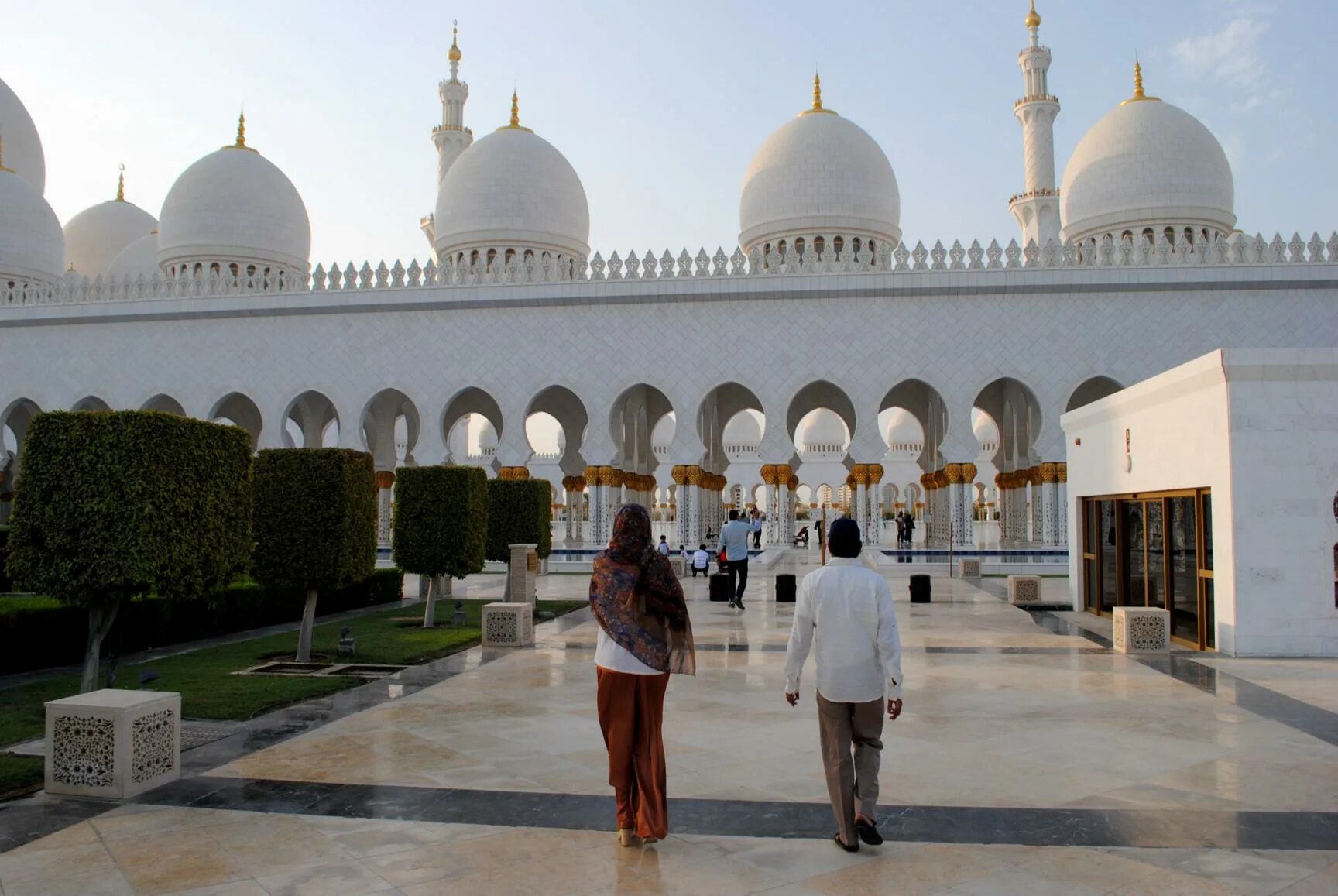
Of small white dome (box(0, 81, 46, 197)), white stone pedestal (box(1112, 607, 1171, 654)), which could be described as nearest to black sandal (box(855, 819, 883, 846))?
Result: white stone pedestal (box(1112, 607, 1171, 654))

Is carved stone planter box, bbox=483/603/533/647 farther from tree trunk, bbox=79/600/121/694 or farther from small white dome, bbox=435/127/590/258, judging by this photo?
small white dome, bbox=435/127/590/258

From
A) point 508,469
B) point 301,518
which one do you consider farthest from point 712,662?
point 508,469

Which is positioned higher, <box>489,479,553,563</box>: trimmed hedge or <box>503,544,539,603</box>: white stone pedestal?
<box>489,479,553,563</box>: trimmed hedge

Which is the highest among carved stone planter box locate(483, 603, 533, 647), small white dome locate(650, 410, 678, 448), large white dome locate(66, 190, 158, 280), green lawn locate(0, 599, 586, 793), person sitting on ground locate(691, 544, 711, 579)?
large white dome locate(66, 190, 158, 280)

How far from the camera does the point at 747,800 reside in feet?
12.8

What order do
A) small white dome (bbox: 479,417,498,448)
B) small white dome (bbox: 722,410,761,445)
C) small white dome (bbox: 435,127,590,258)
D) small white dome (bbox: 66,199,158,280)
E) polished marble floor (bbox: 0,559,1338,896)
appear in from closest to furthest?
polished marble floor (bbox: 0,559,1338,896), small white dome (bbox: 435,127,590,258), small white dome (bbox: 66,199,158,280), small white dome (bbox: 722,410,761,445), small white dome (bbox: 479,417,498,448)

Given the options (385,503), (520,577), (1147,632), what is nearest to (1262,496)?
(1147,632)

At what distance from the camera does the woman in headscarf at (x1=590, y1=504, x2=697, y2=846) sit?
11.0 ft

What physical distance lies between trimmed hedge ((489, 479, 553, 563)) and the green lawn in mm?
1799

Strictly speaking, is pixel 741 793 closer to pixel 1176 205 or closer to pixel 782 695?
pixel 782 695

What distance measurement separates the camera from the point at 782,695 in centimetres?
604

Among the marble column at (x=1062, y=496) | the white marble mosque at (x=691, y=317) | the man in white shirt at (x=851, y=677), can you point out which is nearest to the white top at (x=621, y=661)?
the man in white shirt at (x=851, y=677)

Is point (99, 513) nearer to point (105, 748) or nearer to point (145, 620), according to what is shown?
point (105, 748)

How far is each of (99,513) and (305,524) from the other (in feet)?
7.98
